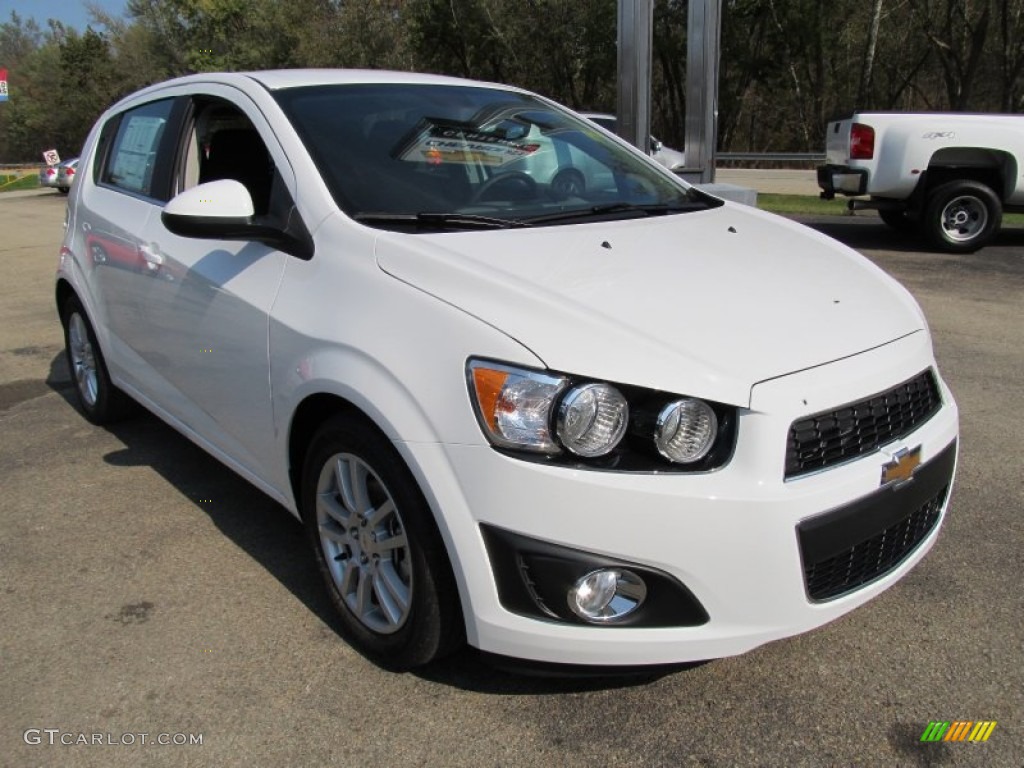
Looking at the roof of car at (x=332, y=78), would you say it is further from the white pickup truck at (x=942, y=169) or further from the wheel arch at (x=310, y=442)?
the white pickup truck at (x=942, y=169)

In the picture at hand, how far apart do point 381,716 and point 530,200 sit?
5.84 ft

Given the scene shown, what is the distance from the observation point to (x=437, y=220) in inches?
107

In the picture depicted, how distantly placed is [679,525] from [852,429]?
1.83ft

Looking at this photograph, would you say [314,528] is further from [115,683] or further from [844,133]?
[844,133]

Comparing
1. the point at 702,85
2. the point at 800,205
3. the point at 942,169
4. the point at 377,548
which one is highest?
the point at 702,85

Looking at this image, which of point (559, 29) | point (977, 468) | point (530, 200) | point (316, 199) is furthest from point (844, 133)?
point (559, 29)

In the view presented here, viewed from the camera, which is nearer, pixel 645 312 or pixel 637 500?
pixel 637 500

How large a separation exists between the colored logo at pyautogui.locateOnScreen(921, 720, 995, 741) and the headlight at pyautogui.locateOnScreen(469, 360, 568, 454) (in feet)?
4.07

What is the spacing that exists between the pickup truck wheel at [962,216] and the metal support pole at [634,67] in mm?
3324

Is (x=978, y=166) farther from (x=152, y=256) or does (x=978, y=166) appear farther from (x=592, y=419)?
(x=592, y=419)

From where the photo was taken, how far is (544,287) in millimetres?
2289

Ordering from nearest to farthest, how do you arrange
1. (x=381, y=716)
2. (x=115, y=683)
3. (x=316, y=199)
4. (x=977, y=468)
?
(x=381, y=716), (x=115, y=683), (x=316, y=199), (x=977, y=468)

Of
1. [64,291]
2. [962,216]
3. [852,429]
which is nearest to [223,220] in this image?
[852,429]

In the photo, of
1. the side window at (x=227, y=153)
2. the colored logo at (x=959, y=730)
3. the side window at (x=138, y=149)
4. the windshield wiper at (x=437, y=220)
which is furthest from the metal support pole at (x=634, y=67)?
the colored logo at (x=959, y=730)
